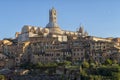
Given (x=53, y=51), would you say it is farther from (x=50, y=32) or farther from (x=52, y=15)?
(x=52, y=15)

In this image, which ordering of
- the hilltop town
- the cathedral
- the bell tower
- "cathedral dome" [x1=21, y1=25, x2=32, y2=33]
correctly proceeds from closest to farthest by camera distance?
the hilltop town, the cathedral, "cathedral dome" [x1=21, y1=25, x2=32, y2=33], the bell tower

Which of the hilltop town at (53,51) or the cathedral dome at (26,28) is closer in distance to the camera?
the hilltop town at (53,51)

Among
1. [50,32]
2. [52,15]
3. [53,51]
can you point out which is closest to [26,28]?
[50,32]

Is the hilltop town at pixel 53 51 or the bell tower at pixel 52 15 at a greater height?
the bell tower at pixel 52 15

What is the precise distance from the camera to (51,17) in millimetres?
73062

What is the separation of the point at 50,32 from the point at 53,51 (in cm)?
1088

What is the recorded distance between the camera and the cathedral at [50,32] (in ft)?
218

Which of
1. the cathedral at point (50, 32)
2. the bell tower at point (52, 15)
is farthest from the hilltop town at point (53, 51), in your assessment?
the bell tower at point (52, 15)

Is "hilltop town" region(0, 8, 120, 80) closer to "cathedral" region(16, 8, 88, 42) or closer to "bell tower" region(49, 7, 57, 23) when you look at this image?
"cathedral" region(16, 8, 88, 42)

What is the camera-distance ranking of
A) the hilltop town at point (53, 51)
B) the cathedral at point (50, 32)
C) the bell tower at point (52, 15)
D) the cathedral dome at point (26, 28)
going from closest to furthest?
the hilltop town at point (53, 51) → the cathedral at point (50, 32) → the cathedral dome at point (26, 28) → the bell tower at point (52, 15)

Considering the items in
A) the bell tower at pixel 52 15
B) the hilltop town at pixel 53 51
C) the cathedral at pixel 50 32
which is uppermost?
the bell tower at pixel 52 15

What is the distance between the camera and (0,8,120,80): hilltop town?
54906 millimetres

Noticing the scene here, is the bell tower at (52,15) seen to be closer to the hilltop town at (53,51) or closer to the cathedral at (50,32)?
the cathedral at (50,32)

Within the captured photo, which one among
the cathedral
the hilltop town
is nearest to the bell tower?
the cathedral
